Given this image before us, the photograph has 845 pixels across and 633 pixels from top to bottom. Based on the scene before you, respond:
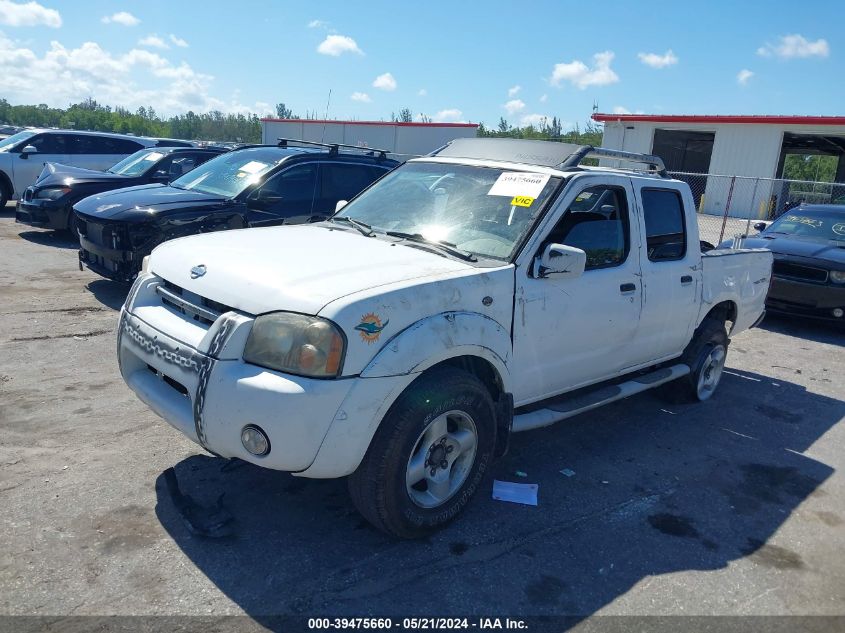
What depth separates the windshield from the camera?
27.2ft

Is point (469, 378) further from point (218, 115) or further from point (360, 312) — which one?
point (218, 115)

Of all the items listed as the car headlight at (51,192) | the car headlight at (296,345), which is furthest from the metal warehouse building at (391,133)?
the car headlight at (296,345)

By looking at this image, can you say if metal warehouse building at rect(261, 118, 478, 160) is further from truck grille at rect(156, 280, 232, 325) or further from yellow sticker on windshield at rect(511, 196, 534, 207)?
truck grille at rect(156, 280, 232, 325)

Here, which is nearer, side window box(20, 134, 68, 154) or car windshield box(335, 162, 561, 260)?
car windshield box(335, 162, 561, 260)

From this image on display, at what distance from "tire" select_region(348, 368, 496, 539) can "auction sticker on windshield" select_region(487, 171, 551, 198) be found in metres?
1.32

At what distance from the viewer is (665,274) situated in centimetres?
513

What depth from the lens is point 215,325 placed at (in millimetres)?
3246

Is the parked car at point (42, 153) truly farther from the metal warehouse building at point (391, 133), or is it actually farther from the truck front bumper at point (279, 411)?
the metal warehouse building at point (391, 133)

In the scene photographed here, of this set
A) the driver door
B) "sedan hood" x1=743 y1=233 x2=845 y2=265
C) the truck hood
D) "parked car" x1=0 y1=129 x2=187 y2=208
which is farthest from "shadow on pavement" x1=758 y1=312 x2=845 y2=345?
"parked car" x1=0 y1=129 x2=187 y2=208

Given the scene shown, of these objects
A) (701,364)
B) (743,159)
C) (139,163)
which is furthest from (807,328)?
(743,159)

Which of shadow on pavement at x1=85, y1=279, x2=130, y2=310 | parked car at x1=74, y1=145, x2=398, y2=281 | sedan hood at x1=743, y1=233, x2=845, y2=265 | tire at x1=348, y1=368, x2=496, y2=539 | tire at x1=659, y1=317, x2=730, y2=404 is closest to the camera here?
tire at x1=348, y1=368, x2=496, y2=539

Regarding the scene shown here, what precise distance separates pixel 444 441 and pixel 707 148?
3816 centimetres

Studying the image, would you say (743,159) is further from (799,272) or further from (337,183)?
(337,183)

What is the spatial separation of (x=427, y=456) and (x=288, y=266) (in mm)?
1200
